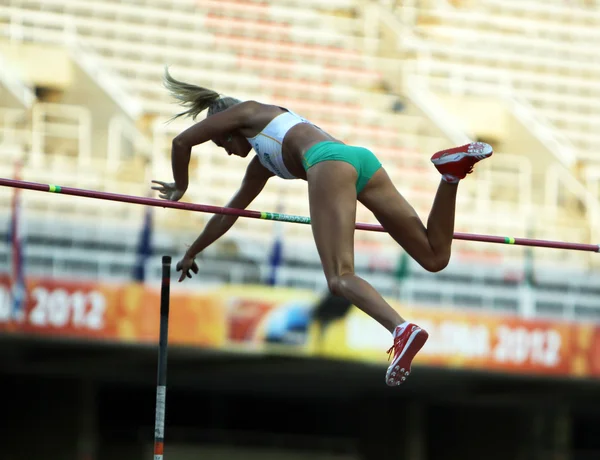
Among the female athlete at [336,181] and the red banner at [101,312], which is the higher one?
the female athlete at [336,181]

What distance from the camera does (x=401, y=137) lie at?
15242 mm

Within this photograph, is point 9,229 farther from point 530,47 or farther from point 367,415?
point 530,47

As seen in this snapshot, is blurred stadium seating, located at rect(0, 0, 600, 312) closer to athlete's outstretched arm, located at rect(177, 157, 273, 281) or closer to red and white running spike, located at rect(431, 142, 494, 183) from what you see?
athlete's outstretched arm, located at rect(177, 157, 273, 281)

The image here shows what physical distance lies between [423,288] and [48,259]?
139 inches

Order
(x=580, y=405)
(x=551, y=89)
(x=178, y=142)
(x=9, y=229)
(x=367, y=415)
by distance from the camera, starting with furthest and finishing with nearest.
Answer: (x=551, y=89), (x=580, y=405), (x=367, y=415), (x=9, y=229), (x=178, y=142)

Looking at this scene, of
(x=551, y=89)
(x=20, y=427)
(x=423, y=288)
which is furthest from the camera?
(x=551, y=89)

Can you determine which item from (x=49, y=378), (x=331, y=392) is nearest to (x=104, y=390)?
(x=49, y=378)

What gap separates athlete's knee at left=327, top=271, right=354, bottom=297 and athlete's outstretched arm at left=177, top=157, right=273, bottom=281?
31.0 inches

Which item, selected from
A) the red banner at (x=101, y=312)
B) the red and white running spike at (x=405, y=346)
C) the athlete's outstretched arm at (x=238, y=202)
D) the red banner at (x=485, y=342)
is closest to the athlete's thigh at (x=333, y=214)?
the red and white running spike at (x=405, y=346)

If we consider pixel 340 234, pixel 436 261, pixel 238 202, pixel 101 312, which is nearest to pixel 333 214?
pixel 340 234

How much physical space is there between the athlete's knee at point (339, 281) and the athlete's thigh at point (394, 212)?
1.55 ft

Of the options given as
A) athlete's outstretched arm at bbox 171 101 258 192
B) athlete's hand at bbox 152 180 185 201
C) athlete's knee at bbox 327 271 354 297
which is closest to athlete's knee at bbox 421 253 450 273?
athlete's knee at bbox 327 271 354 297

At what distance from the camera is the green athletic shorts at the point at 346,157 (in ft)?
17.0

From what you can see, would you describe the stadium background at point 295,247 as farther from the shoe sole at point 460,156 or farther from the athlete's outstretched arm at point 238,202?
the shoe sole at point 460,156
